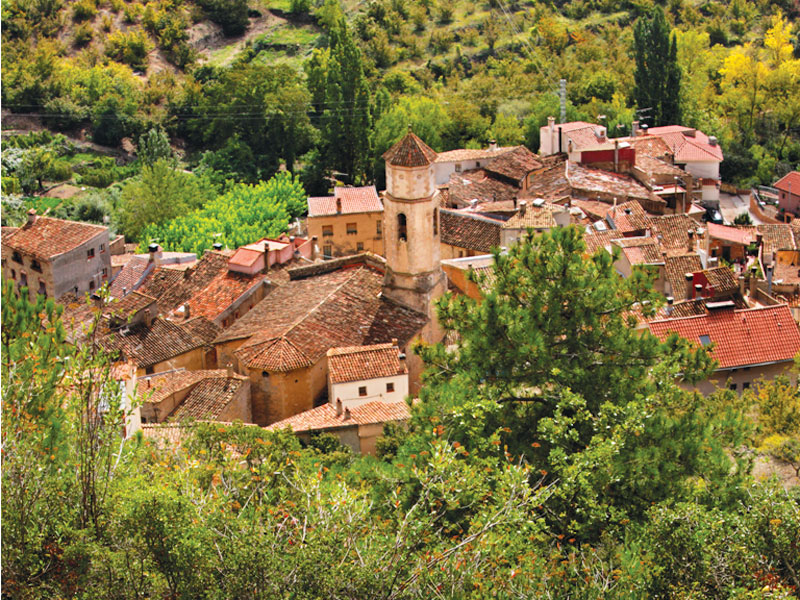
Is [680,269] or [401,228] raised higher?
[401,228]

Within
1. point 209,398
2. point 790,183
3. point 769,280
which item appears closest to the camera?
point 209,398

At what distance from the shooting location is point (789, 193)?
181 ft

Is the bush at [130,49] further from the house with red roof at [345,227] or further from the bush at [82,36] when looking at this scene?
the house with red roof at [345,227]

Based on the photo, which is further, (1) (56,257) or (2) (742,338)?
(1) (56,257)

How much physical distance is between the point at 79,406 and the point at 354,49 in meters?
45.5

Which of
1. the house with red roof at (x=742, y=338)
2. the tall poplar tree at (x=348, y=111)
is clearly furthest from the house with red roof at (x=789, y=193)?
the house with red roof at (x=742, y=338)

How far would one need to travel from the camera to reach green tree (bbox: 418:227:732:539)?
19906 millimetres

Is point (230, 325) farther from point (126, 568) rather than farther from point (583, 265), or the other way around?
point (126, 568)

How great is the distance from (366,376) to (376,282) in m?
5.30

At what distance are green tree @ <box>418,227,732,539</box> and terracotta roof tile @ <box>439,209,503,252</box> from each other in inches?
801

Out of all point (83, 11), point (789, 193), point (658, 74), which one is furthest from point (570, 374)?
point (83, 11)

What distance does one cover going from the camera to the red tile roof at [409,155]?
34.3 m

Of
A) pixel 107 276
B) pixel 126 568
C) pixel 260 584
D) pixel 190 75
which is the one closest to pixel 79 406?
pixel 126 568

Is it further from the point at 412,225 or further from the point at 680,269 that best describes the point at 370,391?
the point at 680,269
